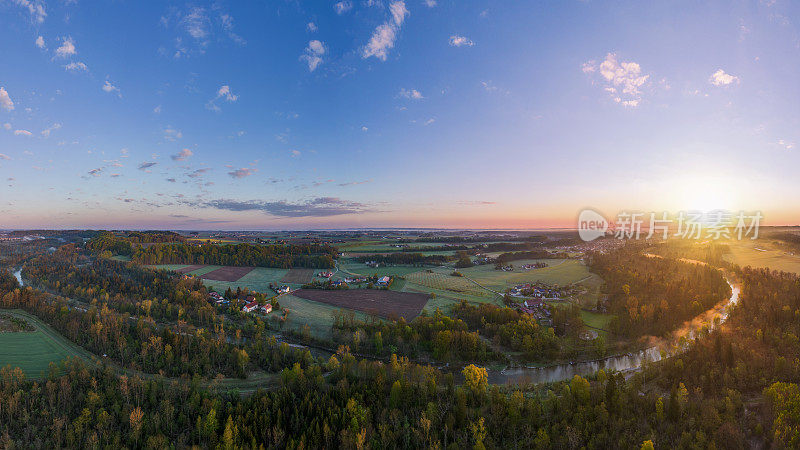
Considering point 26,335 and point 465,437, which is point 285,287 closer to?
point 26,335

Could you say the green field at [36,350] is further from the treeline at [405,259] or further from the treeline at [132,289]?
the treeline at [405,259]

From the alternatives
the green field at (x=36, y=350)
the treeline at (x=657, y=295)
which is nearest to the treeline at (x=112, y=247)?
the green field at (x=36, y=350)

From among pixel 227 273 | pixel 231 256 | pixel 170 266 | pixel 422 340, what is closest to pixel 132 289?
pixel 227 273

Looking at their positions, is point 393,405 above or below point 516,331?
below

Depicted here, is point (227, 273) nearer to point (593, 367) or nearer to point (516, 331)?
point (516, 331)

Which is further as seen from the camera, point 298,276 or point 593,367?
point 298,276

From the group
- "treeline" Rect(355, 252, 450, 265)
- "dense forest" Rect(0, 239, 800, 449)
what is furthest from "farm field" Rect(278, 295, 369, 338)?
"treeline" Rect(355, 252, 450, 265)

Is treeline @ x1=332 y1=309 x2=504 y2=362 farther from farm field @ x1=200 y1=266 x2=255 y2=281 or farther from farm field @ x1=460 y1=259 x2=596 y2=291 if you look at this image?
farm field @ x1=200 y1=266 x2=255 y2=281

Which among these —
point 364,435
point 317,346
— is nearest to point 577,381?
point 364,435
